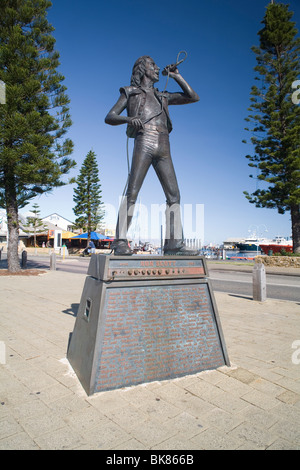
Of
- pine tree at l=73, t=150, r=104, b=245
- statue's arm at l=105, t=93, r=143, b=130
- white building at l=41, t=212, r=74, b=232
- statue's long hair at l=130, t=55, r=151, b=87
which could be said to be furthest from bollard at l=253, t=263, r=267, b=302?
white building at l=41, t=212, r=74, b=232

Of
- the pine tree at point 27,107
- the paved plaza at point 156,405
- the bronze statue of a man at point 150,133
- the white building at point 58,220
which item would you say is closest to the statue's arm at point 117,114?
the bronze statue of a man at point 150,133

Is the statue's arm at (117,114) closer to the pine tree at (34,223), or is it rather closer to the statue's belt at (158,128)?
the statue's belt at (158,128)

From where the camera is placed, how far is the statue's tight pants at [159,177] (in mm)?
3662

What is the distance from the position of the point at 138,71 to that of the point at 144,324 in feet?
10.8

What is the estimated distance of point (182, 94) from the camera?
13.4ft

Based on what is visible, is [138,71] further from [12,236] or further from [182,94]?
[12,236]

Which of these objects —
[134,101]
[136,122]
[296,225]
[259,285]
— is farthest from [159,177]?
[296,225]

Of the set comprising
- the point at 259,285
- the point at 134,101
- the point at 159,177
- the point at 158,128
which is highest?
the point at 134,101

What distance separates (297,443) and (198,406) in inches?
29.0

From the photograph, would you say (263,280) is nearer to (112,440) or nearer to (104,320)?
(104,320)

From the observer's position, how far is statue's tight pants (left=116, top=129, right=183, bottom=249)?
12.0ft

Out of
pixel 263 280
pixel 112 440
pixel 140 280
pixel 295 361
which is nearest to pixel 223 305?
pixel 263 280

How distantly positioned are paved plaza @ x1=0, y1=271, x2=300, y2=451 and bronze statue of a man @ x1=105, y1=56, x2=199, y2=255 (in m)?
1.53

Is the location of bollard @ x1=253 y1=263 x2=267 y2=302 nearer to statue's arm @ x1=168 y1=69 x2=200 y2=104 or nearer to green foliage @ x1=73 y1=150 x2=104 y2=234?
statue's arm @ x1=168 y1=69 x2=200 y2=104
